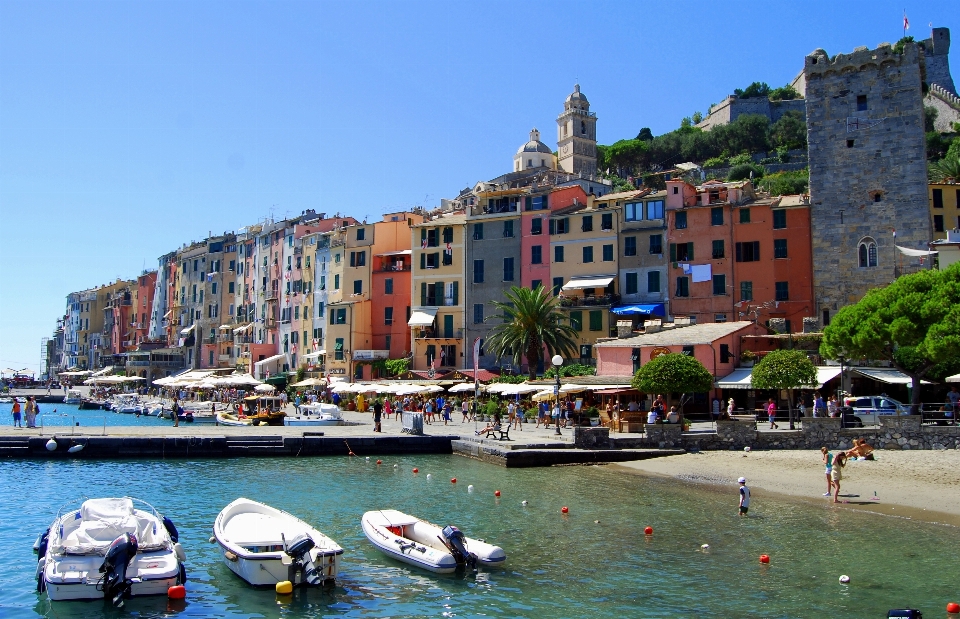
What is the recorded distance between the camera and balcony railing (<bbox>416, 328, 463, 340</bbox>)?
6341cm

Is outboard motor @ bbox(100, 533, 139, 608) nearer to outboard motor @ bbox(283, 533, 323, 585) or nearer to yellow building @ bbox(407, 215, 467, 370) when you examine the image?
outboard motor @ bbox(283, 533, 323, 585)

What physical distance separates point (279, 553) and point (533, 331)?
37.9 meters

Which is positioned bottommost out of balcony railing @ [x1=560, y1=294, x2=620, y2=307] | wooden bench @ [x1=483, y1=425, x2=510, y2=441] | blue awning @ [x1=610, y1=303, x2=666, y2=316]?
wooden bench @ [x1=483, y1=425, x2=510, y2=441]

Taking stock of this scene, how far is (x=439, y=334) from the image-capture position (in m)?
64.1

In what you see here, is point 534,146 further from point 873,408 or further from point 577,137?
point 873,408

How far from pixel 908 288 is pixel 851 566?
2115cm

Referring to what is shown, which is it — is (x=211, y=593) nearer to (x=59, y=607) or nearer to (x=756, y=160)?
(x=59, y=607)

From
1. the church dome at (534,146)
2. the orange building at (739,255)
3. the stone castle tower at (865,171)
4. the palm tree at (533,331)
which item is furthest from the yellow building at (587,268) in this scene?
the church dome at (534,146)

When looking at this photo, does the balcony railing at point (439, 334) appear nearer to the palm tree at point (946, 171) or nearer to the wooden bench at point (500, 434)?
the wooden bench at point (500, 434)

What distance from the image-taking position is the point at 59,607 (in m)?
15.4

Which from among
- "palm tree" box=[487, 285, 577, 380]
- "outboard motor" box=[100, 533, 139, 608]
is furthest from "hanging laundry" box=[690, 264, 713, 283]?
"outboard motor" box=[100, 533, 139, 608]

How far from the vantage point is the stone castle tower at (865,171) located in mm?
49250

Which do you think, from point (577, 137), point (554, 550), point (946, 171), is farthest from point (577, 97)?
point (554, 550)

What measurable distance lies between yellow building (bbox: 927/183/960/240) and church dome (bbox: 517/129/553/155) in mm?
80502
